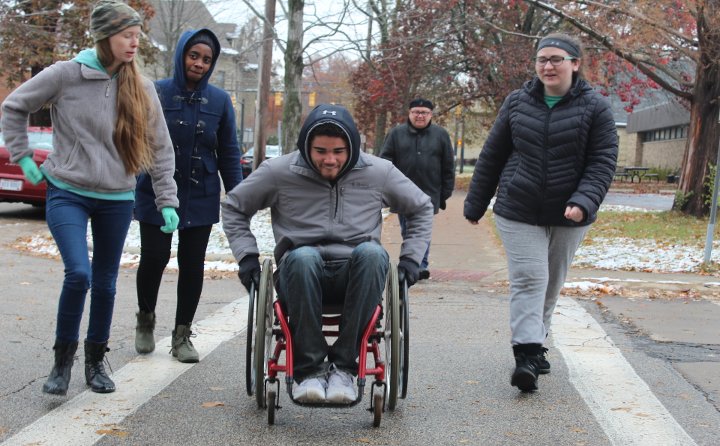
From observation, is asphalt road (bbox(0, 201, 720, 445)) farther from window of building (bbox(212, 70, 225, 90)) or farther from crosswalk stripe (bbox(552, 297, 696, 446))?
window of building (bbox(212, 70, 225, 90))

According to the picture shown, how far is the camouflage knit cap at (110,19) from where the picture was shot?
4.63m

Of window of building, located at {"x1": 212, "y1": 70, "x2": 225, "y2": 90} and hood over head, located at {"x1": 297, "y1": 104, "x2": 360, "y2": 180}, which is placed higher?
window of building, located at {"x1": 212, "y1": 70, "x2": 225, "y2": 90}

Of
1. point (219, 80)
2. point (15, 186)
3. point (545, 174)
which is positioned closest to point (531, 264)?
point (545, 174)

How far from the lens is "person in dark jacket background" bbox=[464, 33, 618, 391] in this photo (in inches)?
203

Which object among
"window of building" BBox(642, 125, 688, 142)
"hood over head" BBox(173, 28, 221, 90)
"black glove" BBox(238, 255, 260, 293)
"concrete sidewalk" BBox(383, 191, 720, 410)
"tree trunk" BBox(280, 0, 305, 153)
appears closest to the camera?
"black glove" BBox(238, 255, 260, 293)

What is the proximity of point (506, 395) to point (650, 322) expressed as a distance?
118 inches

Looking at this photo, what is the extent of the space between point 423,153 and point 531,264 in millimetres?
4694

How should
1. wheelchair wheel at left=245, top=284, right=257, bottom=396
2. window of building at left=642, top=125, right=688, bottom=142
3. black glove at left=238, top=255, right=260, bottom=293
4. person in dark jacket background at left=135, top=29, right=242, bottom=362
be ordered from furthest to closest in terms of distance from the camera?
window of building at left=642, top=125, right=688, bottom=142
person in dark jacket background at left=135, top=29, right=242, bottom=362
black glove at left=238, top=255, right=260, bottom=293
wheelchair wheel at left=245, top=284, right=257, bottom=396

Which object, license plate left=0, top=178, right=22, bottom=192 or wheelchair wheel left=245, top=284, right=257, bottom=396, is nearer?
wheelchair wheel left=245, top=284, right=257, bottom=396

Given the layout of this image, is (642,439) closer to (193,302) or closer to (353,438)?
(353,438)

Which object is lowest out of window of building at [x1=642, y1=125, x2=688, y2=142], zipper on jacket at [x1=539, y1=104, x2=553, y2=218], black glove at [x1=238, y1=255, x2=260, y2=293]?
black glove at [x1=238, y1=255, x2=260, y2=293]

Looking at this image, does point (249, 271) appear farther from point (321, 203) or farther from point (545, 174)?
point (545, 174)

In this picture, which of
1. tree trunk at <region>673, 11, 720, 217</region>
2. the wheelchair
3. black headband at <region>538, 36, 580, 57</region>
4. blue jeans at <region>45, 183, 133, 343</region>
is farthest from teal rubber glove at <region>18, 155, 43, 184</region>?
tree trunk at <region>673, 11, 720, 217</region>

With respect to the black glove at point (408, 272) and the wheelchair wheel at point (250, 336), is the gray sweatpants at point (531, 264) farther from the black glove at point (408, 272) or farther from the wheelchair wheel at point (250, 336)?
the wheelchair wheel at point (250, 336)
